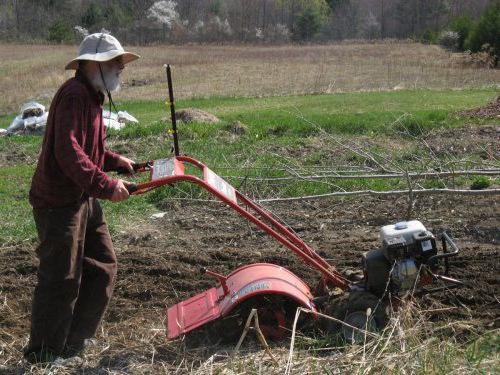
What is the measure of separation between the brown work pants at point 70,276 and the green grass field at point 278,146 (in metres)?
2.35

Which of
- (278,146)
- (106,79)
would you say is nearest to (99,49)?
(106,79)

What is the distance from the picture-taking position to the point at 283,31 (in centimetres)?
5756

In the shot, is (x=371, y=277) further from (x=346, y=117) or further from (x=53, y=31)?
(x=53, y=31)

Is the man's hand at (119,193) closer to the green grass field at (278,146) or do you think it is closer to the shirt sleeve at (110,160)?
the shirt sleeve at (110,160)

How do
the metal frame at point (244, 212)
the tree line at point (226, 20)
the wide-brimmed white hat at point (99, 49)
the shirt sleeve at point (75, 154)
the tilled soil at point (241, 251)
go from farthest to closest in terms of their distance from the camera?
the tree line at point (226, 20) < the tilled soil at point (241, 251) < the metal frame at point (244, 212) < the wide-brimmed white hat at point (99, 49) < the shirt sleeve at point (75, 154)

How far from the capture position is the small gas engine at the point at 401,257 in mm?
4371

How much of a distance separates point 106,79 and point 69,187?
668 mm

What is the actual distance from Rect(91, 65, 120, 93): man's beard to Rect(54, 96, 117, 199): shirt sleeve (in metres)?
0.21

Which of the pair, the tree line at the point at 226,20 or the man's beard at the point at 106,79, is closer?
the man's beard at the point at 106,79

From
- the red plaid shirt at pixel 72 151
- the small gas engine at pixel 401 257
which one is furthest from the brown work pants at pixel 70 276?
the small gas engine at pixel 401 257

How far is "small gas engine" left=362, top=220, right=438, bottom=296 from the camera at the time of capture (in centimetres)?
437

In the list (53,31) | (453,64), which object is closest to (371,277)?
(453,64)

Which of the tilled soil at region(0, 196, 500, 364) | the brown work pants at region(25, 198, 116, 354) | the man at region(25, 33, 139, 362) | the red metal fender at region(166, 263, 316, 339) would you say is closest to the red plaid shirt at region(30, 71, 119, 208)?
the man at region(25, 33, 139, 362)

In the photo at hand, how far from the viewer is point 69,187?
419cm
